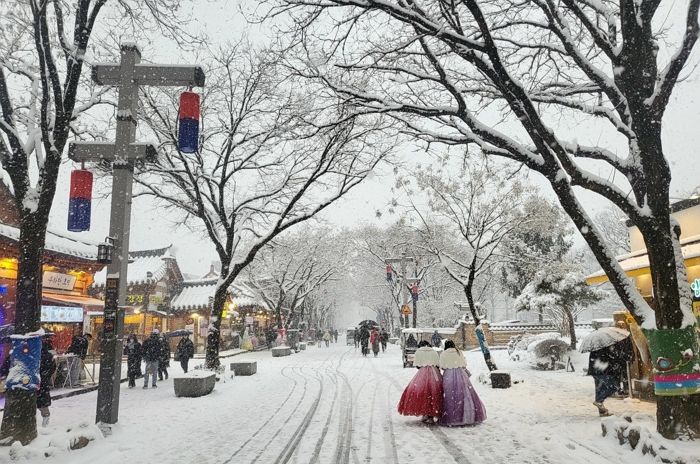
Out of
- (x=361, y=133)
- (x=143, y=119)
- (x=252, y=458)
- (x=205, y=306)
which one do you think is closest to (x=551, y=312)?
(x=205, y=306)

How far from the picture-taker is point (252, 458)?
691 centimetres

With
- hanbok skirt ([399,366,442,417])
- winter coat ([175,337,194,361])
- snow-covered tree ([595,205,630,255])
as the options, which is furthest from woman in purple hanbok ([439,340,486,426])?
snow-covered tree ([595,205,630,255])

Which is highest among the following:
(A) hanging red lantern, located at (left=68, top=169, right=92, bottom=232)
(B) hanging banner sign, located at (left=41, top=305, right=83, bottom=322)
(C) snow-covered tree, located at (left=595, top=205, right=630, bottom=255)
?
(C) snow-covered tree, located at (left=595, top=205, right=630, bottom=255)

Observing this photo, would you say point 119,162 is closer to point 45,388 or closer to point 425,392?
point 45,388

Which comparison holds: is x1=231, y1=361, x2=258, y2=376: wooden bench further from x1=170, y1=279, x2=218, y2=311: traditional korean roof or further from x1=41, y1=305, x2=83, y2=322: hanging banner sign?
x1=170, y1=279, x2=218, y2=311: traditional korean roof

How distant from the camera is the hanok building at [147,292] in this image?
111 ft

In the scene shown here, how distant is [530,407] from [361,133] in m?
10.5

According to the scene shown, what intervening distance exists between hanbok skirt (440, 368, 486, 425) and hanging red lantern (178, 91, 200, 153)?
6.55 m

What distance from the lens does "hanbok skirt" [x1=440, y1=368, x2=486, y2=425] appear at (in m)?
8.84

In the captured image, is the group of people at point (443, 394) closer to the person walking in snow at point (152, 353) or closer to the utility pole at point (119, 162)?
the utility pole at point (119, 162)

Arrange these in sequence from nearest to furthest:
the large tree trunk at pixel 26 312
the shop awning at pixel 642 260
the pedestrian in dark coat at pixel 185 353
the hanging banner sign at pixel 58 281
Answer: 1. the large tree trunk at pixel 26 312
2. the shop awning at pixel 642 260
3. the hanging banner sign at pixel 58 281
4. the pedestrian in dark coat at pixel 185 353

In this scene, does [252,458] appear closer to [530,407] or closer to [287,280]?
[530,407]

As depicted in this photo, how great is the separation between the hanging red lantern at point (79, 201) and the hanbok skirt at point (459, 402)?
741 centimetres

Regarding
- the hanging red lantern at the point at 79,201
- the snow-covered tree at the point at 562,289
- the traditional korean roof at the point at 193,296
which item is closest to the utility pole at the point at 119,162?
the hanging red lantern at the point at 79,201
